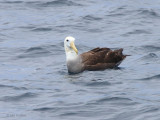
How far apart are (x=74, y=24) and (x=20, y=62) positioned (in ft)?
16.5

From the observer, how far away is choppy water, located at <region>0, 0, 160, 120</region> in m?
13.1

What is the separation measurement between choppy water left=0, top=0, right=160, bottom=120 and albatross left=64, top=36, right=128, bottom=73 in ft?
0.78

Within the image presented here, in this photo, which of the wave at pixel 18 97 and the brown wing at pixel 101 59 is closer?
the wave at pixel 18 97

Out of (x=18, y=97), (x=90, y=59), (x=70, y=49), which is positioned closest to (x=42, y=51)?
(x=70, y=49)

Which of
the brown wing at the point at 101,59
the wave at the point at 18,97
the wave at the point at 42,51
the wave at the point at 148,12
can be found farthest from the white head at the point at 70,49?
the wave at the point at 148,12

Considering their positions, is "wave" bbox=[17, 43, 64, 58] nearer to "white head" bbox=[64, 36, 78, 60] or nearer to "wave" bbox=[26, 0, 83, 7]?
"white head" bbox=[64, 36, 78, 60]

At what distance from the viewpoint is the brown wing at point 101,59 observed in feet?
54.9

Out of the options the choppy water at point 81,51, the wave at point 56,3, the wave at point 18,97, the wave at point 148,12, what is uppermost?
the wave at point 56,3

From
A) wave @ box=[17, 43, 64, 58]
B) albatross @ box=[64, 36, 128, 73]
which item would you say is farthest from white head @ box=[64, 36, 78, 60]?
wave @ box=[17, 43, 64, 58]

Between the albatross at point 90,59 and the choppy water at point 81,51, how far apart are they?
0.78 feet

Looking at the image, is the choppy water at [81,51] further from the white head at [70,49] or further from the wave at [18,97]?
the white head at [70,49]

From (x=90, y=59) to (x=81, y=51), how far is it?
2.50 meters

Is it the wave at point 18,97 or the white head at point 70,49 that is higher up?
the white head at point 70,49

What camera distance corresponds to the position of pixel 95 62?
1680cm
